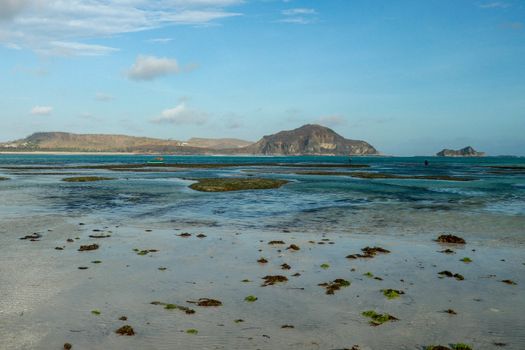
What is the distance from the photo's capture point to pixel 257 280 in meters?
15.5

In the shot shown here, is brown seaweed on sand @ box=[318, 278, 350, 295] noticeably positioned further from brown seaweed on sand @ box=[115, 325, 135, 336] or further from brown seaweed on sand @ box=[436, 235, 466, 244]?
brown seaweed on sand @ box=[436, 235, 466, 244]

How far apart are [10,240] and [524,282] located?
22.9m

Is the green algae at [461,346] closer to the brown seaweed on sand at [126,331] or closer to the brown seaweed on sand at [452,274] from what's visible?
the brown seaweed on sand at [452,274]

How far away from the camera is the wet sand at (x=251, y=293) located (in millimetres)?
10605

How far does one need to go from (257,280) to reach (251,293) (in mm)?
1397

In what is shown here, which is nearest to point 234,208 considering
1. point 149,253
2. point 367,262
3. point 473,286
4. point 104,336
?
point 149,253

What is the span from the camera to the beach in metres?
10.8

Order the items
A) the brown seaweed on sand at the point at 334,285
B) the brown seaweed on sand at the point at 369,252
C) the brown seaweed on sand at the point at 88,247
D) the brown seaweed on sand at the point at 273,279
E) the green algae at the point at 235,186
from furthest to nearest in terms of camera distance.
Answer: the green algae at the point at 235,186 < the brown seaweed on sand at the point at 88,247 < the brown seaweed on sand at the point at 369,252 < the brown seaweed on sand at the point at 273,279 < the brown seaweed on sand at the point at 334,285

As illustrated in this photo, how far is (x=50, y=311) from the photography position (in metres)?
12.0

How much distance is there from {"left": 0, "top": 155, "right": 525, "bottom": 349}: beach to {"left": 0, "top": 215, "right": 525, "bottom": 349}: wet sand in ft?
0.17

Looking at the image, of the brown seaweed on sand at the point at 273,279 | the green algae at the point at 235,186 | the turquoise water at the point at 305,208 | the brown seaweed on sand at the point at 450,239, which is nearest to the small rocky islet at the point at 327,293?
the brown seaweed on sand at the point at 273,279

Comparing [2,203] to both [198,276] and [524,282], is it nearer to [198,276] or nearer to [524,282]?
[198,276]

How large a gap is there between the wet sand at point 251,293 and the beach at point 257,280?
0.05 m

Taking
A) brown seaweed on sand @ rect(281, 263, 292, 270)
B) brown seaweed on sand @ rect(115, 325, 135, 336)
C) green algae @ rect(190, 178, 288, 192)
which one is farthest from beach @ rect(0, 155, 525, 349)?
green algae @ rect(190, 178, 288, 192)
